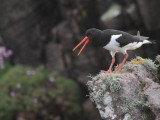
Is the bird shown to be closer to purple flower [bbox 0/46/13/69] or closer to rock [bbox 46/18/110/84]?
rock [bbox 46/18/110/84]

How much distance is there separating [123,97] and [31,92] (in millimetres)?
6906

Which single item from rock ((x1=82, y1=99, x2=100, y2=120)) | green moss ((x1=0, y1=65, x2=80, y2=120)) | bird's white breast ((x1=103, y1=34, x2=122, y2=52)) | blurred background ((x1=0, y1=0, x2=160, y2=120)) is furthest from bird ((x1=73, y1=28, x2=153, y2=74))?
rock ((x1=82, y1=99, x2=100, y2=120))

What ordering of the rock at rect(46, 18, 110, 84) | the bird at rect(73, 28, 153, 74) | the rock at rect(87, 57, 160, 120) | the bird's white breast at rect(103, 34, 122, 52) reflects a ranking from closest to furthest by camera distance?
the rock at rect(87, 57, 160, 120) → the bird at rect(73, 28, 153, 74) → the bird's white breast at rect(103, 34, 122, 52) → the rock at rect(46, 18, 110, 84)

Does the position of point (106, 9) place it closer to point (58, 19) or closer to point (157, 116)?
point (58, 19)

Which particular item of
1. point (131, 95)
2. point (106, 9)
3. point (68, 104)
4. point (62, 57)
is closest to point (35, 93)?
point (68, 104)

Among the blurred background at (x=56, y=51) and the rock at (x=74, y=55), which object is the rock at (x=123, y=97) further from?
the rock at (x=74, y=55)

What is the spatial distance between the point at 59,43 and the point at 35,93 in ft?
10.5

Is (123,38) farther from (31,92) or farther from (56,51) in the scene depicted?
(56,51)

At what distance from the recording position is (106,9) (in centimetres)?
1048

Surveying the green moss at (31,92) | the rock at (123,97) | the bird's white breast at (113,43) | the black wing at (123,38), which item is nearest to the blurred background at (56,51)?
the green moss at (31,92)

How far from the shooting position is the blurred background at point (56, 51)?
9773 mm

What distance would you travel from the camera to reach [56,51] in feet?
40.9

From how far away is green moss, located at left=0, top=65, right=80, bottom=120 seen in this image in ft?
32.0

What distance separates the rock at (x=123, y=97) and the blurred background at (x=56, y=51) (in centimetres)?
521
